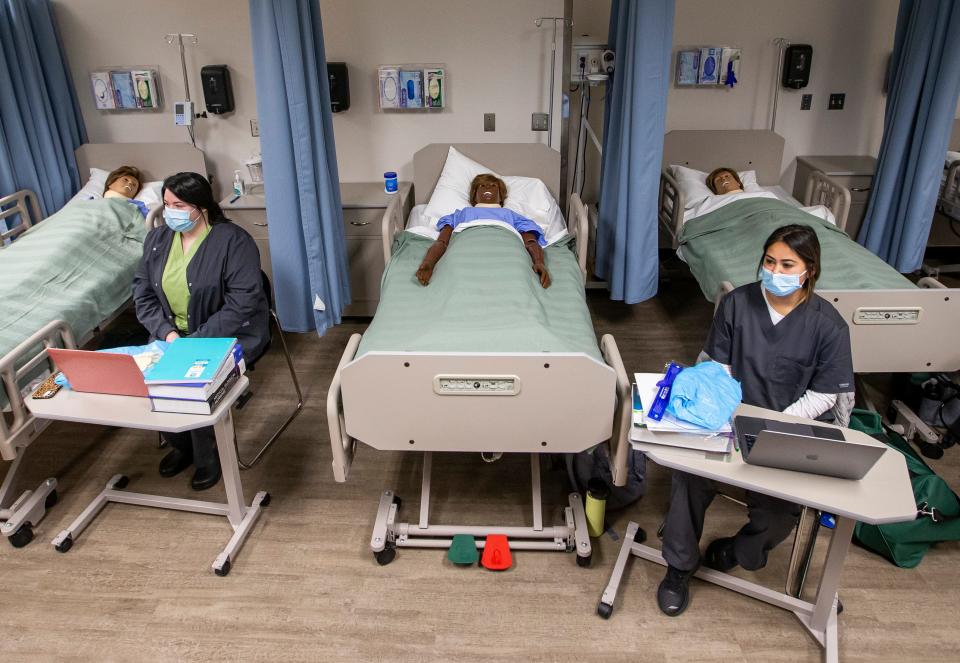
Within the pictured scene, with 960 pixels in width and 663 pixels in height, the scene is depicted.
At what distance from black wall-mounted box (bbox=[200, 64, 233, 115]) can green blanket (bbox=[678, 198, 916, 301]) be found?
2.73 meters

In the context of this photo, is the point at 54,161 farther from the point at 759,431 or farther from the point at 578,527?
the point at 759,431

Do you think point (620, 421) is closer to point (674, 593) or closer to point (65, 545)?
point (674, 593)

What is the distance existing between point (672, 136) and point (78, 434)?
3.64 m

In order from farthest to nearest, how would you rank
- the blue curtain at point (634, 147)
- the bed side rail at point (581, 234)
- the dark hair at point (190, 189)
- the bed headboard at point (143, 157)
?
the bed headboard at point (143, 157), the bed side rail at point (581, 234), the blue curtain at point (634, 147), the dark hair at point (190, 189)

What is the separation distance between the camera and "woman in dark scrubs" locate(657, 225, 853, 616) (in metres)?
2.28

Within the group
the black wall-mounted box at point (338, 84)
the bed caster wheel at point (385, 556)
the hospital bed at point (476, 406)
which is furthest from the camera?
the black wall-mounted box at point (338, 84)

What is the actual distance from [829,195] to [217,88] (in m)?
3.60

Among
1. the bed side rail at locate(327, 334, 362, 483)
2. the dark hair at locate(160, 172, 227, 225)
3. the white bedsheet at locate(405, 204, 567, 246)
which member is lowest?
the bed side rail at locate(327, 334, 362, 483)

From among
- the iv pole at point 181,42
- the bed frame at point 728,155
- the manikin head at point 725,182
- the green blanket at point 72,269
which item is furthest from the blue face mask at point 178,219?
the manikin head at point 725,182

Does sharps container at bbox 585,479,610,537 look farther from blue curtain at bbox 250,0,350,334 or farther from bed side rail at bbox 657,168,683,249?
bed side rail at bbox 657,168,683,249

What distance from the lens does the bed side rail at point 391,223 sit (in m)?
3.56

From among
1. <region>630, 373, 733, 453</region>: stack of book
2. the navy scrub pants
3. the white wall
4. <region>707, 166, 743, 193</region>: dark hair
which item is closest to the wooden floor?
the navy scrub pants

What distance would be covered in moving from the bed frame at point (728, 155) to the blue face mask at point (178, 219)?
8.95ft

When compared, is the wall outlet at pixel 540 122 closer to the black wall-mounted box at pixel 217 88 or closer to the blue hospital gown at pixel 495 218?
the blue hospital gown at pixel 495 218
